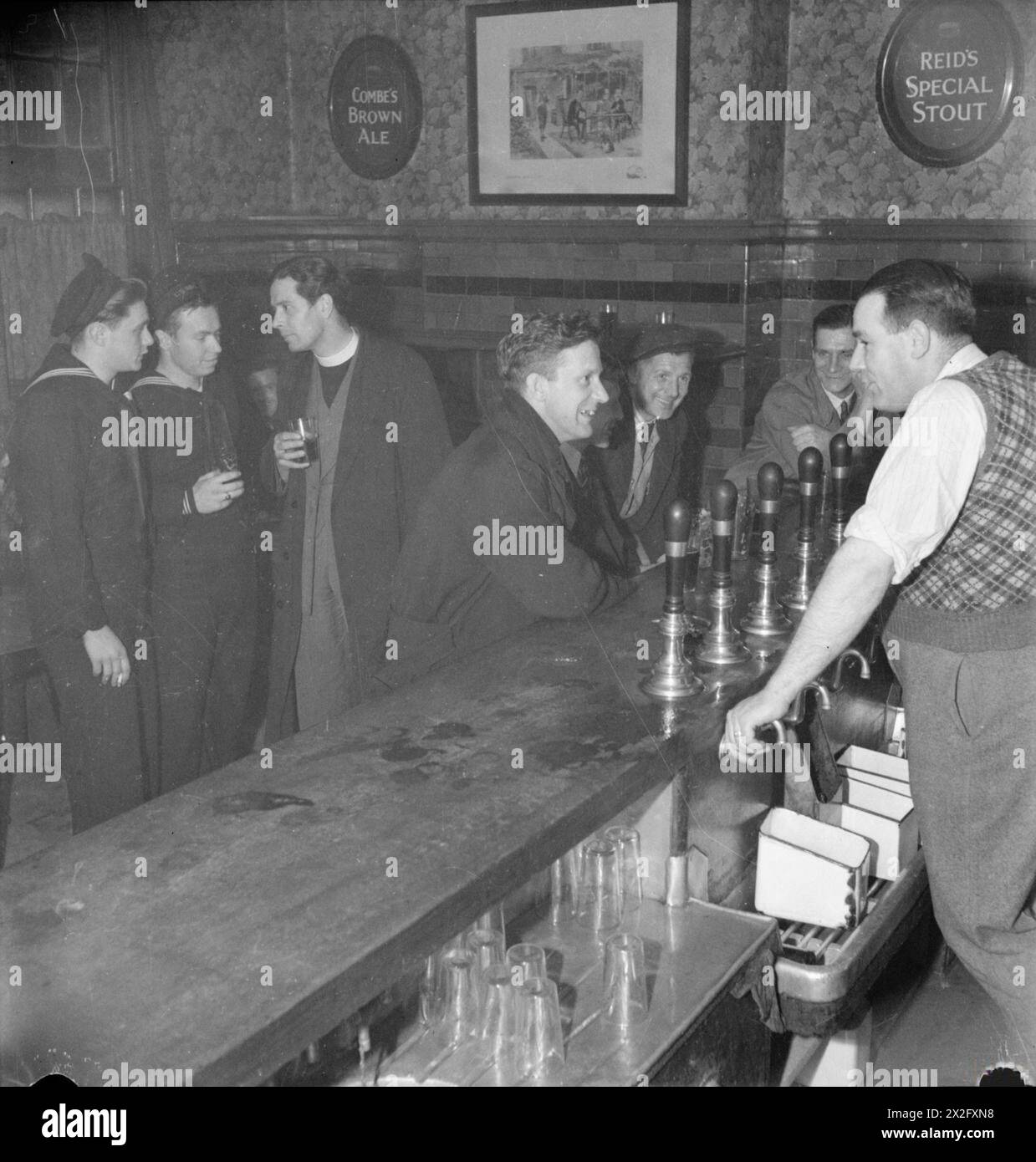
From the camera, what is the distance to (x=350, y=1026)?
5.48 feet

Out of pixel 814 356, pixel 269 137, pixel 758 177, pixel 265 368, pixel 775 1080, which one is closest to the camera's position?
pixel 775 1080

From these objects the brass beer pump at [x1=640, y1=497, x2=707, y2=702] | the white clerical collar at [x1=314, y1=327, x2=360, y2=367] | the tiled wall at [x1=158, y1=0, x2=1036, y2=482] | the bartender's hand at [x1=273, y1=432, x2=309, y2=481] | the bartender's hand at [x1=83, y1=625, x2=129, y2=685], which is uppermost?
the tiled wall at [x1=158, y1=0, x2=1036, y2=482]

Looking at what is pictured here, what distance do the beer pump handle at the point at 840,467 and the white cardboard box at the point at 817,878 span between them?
1.05 metres

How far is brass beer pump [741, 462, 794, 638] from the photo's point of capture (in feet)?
8.24

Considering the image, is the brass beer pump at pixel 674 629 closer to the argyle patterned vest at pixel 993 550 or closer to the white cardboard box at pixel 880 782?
the argyle patterned vest at pixel 993 550

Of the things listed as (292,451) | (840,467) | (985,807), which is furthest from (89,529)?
(985,807)

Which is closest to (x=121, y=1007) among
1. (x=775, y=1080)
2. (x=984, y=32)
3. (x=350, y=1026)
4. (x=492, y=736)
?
(x=350, y=1026)

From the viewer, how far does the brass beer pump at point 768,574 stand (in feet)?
8.24

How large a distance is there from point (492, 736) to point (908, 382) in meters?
1.08

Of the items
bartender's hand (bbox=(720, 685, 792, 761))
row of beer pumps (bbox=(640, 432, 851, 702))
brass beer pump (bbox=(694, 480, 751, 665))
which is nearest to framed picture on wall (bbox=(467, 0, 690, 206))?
row of beer pumps (bbox=(640, 432, 851, 702))

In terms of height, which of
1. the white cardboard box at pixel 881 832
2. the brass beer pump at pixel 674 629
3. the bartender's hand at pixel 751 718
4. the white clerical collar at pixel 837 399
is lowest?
the white cardboard box at pixel 881 832

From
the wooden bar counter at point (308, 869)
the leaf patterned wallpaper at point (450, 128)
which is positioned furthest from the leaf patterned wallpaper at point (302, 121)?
the wooden bar counter at point (308, 869)

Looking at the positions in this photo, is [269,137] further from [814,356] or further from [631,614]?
[631,614]

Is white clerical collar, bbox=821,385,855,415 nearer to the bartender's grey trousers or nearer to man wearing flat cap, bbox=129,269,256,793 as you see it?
man wearing flat cap, bbox=129,269,256,793
